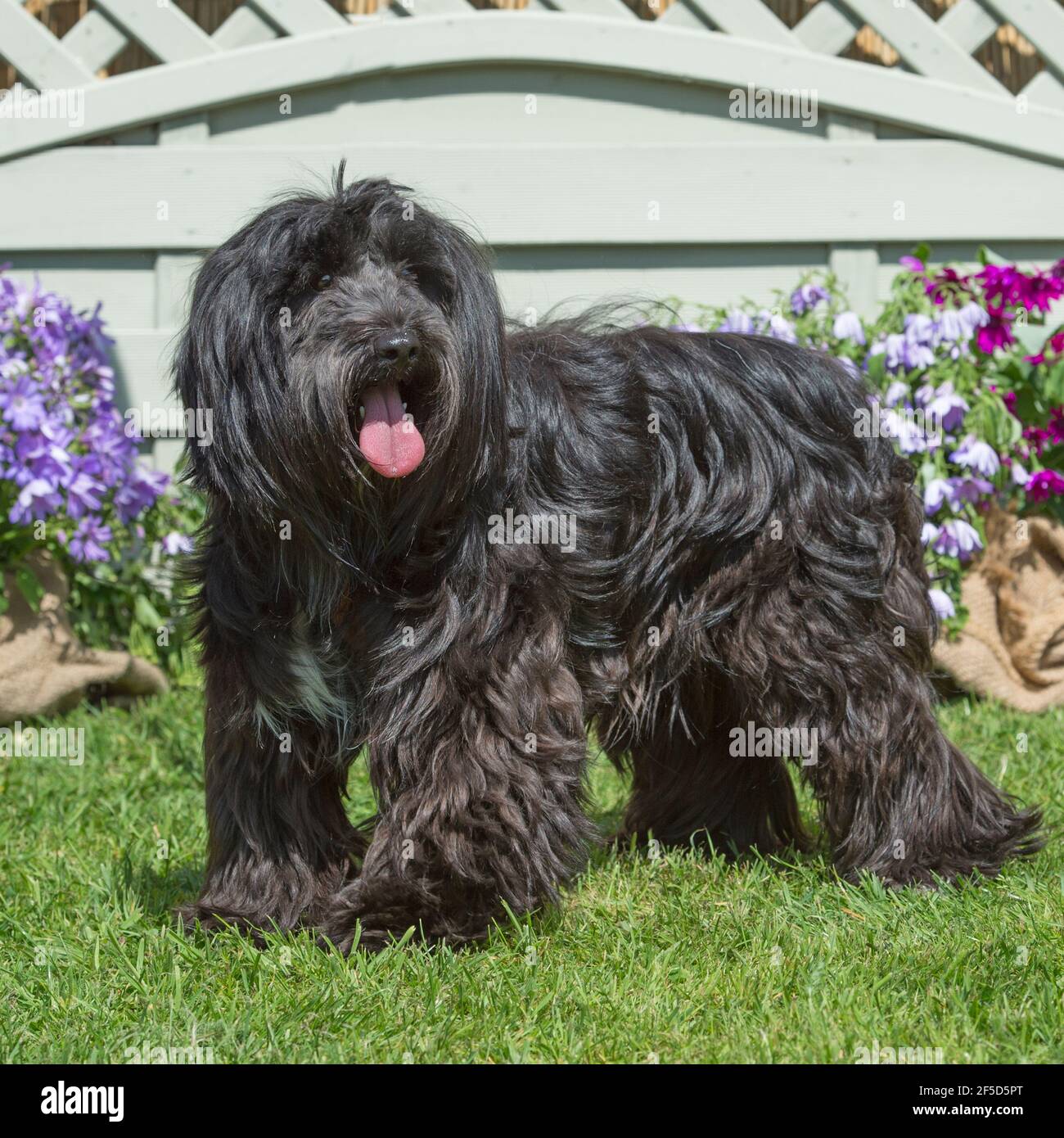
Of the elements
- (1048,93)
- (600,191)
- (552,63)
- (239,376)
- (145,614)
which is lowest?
(145,614)

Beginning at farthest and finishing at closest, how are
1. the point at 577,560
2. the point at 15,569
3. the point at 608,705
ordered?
the point at 15,569
the point at 608,705
the point at 577,560

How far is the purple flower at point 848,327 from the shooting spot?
5.78 meters

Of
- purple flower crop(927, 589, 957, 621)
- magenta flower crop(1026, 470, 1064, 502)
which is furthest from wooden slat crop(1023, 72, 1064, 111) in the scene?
purple flower crop(927, 589, 957, 621)

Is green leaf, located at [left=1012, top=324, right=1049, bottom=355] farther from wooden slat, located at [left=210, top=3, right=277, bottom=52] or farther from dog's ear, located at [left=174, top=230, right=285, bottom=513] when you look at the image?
dog's ear, located at [left=174, top=230, right=285, bottom=513]

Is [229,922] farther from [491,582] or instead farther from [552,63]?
[552,63]

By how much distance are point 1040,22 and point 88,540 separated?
4.65m

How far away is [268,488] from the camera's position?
9.81 feet

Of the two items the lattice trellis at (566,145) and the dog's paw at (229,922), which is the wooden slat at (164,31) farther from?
the dog's paw at (229,922)

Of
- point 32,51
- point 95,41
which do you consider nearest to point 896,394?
point 95,41

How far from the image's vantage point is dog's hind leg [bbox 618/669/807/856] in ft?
13.2

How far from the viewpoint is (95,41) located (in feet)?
21.0

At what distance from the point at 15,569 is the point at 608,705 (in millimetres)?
2988
